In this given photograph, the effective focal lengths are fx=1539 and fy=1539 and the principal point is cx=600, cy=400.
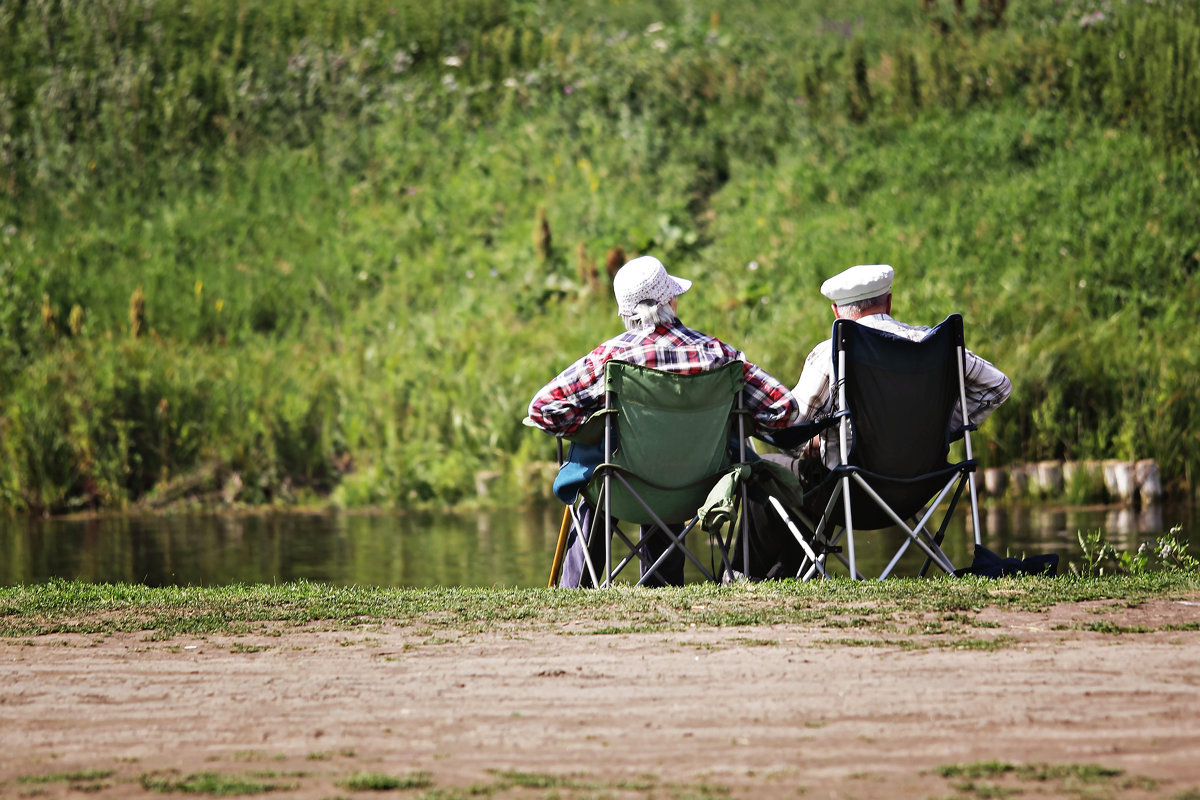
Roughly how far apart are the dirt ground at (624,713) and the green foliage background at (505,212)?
815 centimetres

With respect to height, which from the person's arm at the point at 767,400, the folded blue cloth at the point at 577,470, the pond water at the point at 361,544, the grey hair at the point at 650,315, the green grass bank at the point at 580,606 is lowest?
the pond water at the point at 361,544

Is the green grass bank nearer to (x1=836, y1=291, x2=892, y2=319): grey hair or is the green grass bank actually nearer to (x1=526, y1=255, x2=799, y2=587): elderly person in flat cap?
(x1=526, y1=255, x2=799, y2=587): elderly person in flat cap

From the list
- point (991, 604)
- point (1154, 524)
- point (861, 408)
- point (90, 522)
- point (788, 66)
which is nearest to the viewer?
point (991, 604)

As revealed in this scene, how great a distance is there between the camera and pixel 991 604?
5.17 m

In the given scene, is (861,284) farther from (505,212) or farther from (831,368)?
(505,212)

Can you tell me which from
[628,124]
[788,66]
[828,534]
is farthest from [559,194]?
[828,534]

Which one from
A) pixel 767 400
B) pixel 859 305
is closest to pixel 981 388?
pixel 859 305

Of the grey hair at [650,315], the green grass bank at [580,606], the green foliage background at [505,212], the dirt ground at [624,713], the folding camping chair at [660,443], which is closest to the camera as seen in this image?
the dirt ground at [624,713]

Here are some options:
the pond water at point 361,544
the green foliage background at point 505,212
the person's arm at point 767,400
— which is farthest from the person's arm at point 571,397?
the green foliage background at point 505,212

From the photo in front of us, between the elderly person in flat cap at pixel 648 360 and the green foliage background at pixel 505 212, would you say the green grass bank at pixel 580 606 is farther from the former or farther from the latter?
the green foliage background at pixel 505 212

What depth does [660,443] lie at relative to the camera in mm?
6105

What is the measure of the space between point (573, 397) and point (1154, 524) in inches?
216

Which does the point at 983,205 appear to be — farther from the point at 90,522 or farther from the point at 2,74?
the point at 2,74

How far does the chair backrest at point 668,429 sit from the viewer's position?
238 inches
